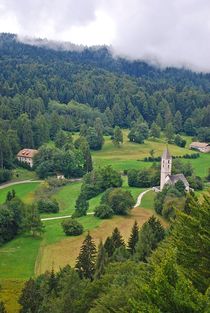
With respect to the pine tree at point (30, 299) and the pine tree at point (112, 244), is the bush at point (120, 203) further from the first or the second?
the pine tree at point (30, 299)

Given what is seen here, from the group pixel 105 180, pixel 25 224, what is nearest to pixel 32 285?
pixel 25 224

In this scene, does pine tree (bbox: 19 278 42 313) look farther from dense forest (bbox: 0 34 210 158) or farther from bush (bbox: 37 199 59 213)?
dense forest (bbox: 0 34 210 158)

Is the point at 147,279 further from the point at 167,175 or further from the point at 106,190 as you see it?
the point at 167,175

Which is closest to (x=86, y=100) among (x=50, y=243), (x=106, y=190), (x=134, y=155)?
(x=134, y=155)

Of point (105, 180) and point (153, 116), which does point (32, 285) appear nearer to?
point (105, 180)

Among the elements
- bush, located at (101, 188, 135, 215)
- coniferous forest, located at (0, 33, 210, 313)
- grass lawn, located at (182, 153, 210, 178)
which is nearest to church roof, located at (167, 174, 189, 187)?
coniferous forest, located at (0, 33, 210, 313)

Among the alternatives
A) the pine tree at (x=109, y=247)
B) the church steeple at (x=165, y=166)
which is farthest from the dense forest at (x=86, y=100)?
the pine tree at (x=109, y=247)
